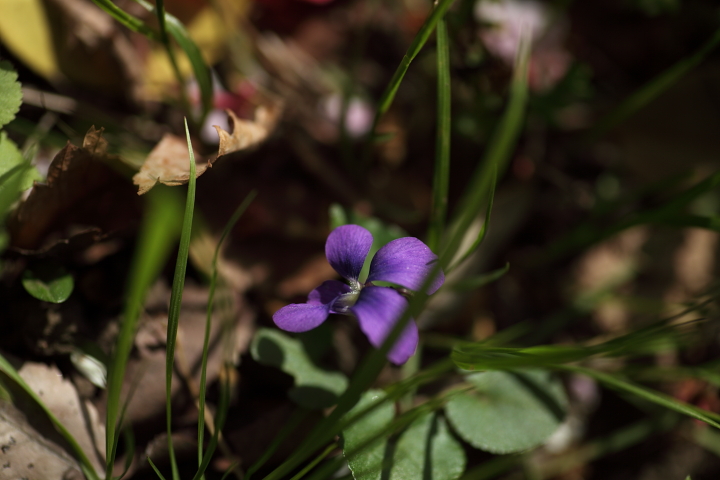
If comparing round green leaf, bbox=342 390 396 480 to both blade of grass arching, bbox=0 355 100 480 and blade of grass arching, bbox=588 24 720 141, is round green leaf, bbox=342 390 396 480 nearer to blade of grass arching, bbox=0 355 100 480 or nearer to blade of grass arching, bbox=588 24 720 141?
blade of grass arching, bbox=0 355 100 480

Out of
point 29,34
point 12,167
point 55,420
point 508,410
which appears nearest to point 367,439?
point 508,410

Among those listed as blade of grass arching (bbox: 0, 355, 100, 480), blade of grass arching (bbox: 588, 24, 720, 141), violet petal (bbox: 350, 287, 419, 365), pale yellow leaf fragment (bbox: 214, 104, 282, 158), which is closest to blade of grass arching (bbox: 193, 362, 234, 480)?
blade of grass arching (bbox: 0, 355, 100, 480)

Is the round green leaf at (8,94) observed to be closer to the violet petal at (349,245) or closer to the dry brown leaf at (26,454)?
the dry brown leaf at (26,454)

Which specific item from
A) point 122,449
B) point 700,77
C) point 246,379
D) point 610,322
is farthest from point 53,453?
point 700,77

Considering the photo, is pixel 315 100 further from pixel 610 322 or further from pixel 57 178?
pixel 610 322

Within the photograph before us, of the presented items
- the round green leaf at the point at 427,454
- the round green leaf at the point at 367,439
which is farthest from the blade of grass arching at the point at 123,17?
the round green leaf at the point at 427,454
